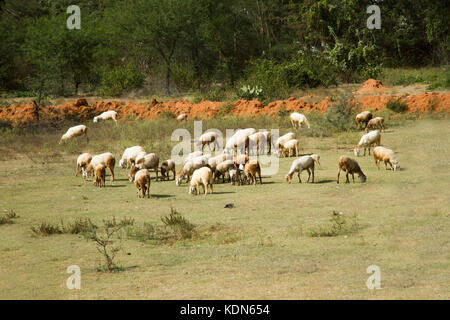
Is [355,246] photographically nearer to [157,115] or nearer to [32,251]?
[32,251]

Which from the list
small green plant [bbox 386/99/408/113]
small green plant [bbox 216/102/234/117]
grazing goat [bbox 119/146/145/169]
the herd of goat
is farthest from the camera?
small green plant [bbox 216/102/234/117]

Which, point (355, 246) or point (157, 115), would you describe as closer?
point (355, 246)

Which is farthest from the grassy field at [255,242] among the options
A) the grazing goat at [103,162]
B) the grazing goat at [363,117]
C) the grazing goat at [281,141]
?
the grazing goat at [363,117]

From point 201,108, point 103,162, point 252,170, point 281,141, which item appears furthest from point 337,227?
point 201,108

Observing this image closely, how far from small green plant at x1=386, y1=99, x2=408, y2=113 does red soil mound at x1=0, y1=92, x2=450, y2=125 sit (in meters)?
0.23

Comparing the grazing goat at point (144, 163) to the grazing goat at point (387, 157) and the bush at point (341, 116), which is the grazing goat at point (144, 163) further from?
the bush at point (341, 116)

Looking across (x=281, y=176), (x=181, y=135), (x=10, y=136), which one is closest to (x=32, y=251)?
(x=281, y=176)

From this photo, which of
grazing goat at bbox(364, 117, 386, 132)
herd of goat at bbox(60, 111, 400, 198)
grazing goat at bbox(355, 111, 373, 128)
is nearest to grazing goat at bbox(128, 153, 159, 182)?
herd of goat at bbox(60, 111, 400, 198)

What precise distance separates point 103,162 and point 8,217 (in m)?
4.07

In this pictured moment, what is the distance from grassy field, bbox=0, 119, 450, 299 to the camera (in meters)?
6.95

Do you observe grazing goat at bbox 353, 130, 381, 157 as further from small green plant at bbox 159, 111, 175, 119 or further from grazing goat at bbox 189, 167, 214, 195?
small green plant at bbox 159, 111, 175, 119

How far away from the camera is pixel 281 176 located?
47.6 ft

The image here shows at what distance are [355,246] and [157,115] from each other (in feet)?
63.7
